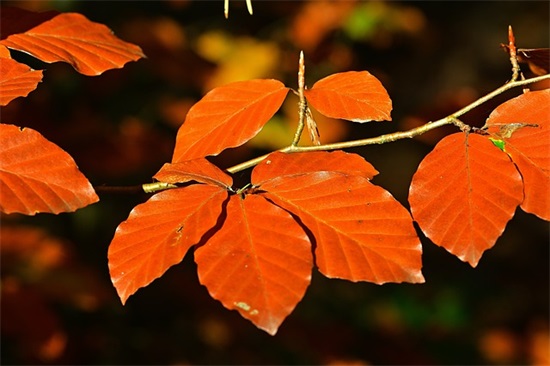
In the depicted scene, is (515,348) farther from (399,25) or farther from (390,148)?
(399,25)

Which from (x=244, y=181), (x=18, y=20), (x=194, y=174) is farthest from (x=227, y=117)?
(x=244, y=181)

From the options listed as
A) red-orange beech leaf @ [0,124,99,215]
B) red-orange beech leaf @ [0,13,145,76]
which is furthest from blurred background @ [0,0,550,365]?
red-orange beech leaf @ [0,124,99,215]

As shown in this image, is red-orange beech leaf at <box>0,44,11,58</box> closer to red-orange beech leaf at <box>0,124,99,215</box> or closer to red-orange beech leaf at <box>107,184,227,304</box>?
red-orange beech leaf at <box>0,124,99,215</box>

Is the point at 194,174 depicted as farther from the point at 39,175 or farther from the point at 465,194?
the point at 465,194

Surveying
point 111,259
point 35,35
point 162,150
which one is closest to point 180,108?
point 162,150

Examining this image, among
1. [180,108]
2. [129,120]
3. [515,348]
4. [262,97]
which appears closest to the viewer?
[262,97]

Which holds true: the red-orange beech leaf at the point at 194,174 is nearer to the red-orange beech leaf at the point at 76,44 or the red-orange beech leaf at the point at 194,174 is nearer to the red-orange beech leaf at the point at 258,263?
the red-orange beech leaf at the point at 258,263

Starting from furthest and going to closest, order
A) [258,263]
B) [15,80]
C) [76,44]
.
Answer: [76,44] → [15,80] → [258,263]
